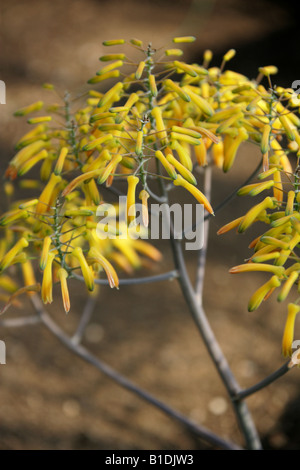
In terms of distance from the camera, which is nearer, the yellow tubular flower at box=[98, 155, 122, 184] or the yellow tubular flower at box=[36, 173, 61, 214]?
the yellow tubular flower at box=[98, 155, 122, 184]

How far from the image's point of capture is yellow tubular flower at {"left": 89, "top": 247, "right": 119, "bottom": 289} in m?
1.21

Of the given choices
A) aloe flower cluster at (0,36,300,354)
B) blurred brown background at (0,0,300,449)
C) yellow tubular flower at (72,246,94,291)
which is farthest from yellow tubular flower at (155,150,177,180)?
blurred brown background at (0,0,300,449)

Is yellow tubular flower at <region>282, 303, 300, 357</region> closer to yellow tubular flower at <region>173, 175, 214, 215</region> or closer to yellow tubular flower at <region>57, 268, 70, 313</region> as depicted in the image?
yellow tubular flower at <region>173, 175, 214, 215</region>

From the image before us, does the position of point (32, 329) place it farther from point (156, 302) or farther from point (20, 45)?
point (20, 45)

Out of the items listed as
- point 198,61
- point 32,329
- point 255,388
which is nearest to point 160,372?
point 32,329

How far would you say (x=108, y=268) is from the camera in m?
1.23

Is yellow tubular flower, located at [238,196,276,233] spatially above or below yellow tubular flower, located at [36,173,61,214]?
below

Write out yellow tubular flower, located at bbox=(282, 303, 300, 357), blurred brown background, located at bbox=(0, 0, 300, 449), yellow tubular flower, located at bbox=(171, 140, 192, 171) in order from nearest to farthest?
yellow tubular flower, located at bbox=(282, 303, 300, 357) < yellow tubular flower, located at bbox=(171, 140, 192, 171) < blurred brown background, located at bbox=(0, 0, 300, 449)

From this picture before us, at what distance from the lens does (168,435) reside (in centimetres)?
227

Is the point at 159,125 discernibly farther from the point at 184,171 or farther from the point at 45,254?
the point at 45,254

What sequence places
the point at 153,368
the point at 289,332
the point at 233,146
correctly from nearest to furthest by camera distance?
the point at 289,332 → the point at 233,146 → the point at 153,368

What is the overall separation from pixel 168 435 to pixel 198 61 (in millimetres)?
3563

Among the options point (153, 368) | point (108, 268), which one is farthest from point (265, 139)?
point (153, 368)

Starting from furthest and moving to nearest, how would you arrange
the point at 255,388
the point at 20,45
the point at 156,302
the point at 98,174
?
the point at 20,45 → the point at 156,302 → the point at 255,388 → the point at 98,174
